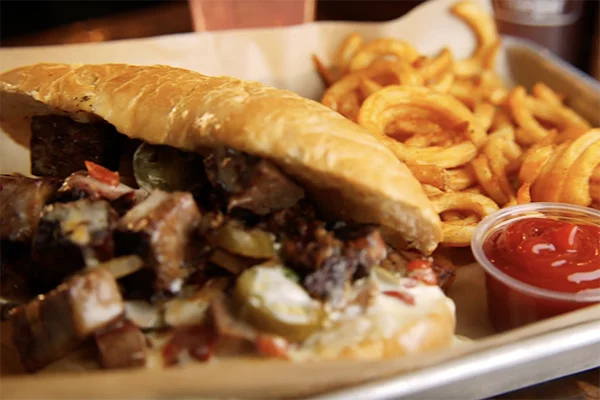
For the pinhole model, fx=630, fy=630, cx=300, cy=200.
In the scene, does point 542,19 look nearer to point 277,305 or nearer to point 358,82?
point 358,82

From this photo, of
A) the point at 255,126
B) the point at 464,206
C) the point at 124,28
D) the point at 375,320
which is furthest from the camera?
the point at 124,28

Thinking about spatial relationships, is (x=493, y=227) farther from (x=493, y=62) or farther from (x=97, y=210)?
(x=493, y=62)

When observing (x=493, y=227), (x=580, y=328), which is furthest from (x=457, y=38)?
(x=580, y=328)

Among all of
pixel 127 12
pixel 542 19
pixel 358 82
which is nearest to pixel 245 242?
pixel 358 82

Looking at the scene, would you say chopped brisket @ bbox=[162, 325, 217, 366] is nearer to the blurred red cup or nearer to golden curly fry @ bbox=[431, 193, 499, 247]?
golden curly fry @ bbox=[431, 193, 499, 247]

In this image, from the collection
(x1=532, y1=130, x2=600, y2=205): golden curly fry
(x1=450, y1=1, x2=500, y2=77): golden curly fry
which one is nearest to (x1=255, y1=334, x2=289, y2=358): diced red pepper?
(x1=532, y1=130, x2=600, y2=205): golden curly fry

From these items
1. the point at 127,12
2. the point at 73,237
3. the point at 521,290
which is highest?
the point at 73,237

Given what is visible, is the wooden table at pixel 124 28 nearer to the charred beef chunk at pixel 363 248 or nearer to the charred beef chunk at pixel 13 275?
the charred beef chunk at pixel 13 275
